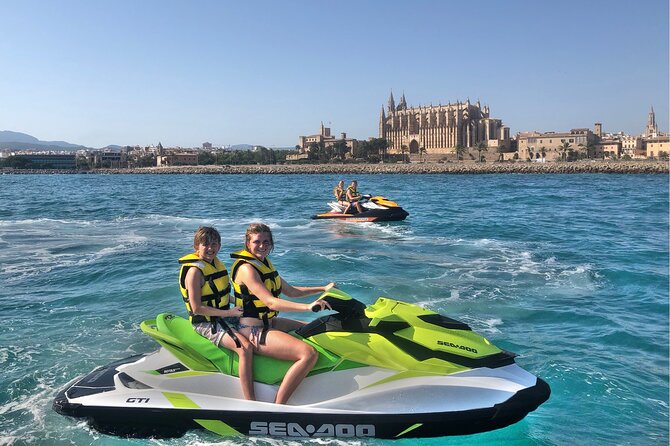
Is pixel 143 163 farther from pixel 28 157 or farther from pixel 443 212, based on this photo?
pixel 443 212

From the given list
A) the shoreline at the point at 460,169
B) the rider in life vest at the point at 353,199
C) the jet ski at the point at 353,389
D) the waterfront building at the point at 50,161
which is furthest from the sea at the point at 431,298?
the waterfront building at the point at 50,161

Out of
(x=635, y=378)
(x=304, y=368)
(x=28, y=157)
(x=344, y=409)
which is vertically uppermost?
(x=28, y=157)

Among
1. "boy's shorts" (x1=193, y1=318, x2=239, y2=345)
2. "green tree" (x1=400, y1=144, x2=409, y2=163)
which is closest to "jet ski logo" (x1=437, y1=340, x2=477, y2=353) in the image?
"boy's shorts" (x1=193, y1=318, x2=239, y2=345)

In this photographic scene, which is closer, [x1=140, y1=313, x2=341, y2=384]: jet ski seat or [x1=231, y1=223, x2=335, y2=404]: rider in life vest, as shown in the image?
[x1=231, y1=223, x2=335, y2=404]: rider in life vest

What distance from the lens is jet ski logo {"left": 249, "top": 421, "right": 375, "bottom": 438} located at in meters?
4.37

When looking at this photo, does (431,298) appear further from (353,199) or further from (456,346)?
(353,199)

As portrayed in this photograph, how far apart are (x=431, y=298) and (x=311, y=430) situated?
5.48 meters

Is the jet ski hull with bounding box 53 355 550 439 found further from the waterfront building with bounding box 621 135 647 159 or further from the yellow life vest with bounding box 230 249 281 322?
the waterfront building with bounding box 621 135 647 159

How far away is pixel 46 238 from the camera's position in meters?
17.7

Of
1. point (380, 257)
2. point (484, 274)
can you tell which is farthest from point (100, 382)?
point (380, 257)

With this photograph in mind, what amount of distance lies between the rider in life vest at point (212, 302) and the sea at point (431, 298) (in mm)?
646

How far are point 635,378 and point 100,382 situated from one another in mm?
5506

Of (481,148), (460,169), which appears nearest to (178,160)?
(481,148)

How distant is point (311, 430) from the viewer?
14.4 ft
